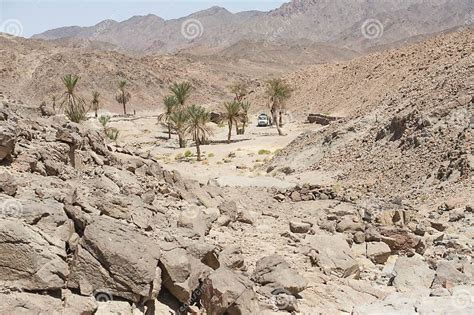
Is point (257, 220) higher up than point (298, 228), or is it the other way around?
point (298, 228)

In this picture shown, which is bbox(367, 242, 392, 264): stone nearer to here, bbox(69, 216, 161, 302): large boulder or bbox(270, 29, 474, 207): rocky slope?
bbox(69, 216, 161, 302): large boulder

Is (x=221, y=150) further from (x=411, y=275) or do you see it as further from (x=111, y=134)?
(x=411, y=275)

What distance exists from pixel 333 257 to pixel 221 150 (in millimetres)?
28548

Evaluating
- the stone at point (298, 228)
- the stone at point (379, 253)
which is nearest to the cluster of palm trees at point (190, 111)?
the stone at point (298, 228)

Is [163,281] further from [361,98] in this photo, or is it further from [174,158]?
[361,98]

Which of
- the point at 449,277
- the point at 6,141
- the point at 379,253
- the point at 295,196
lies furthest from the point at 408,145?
the point at 6,141

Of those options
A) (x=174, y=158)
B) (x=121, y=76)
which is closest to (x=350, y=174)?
(x=174, y=158)

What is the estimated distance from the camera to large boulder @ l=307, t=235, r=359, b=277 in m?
10.4

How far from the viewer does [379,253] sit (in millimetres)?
11789

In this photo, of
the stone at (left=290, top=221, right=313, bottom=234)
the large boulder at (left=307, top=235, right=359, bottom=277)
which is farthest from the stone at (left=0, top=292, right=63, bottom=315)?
the stone at (left=290, top=221, right=313, bottom=234)

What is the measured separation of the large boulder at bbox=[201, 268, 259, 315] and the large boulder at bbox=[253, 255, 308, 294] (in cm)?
100

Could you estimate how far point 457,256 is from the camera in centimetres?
1180

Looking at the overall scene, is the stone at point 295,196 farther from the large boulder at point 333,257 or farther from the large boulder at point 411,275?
the large boulder at point 411,275

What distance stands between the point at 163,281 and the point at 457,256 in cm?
743
